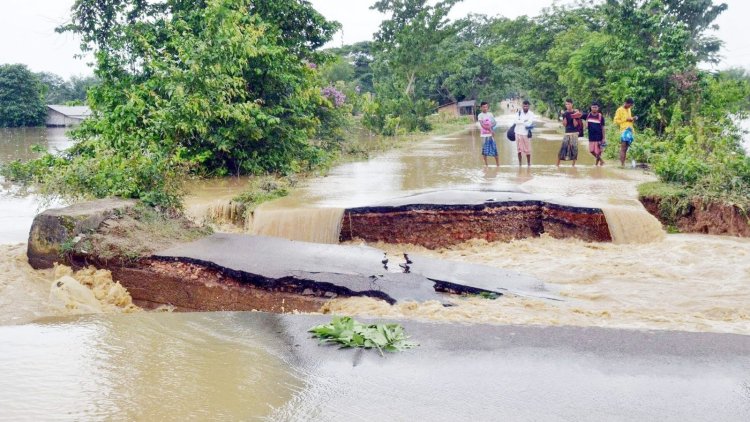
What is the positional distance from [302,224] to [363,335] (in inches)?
208

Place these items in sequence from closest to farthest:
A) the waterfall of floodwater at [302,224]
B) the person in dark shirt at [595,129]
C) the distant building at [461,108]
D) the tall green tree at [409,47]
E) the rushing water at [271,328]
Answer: the rushing water at [271,328] < the waterfall of floodwater at [302,224] < the person in dark shirt at [595,129] < the tall green tree at [409,47] < the distant building at [461,108]

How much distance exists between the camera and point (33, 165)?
15.8 m

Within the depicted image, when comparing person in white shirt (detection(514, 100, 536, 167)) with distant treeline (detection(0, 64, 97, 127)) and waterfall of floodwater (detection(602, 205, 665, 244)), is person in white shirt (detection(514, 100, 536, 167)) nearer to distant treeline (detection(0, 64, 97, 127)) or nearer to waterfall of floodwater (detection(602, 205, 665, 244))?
waterfall of floodwater (detection(602, 205, 665, 244))

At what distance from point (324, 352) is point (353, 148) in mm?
16544

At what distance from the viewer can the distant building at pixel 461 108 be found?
5211cm

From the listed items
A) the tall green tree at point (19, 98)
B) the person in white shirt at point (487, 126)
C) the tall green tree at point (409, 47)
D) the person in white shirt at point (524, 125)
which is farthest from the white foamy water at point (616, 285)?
the tall green tree at point (19, 98)

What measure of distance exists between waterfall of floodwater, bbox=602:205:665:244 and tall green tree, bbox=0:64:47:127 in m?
45.8

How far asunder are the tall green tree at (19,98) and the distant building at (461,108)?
29.9m

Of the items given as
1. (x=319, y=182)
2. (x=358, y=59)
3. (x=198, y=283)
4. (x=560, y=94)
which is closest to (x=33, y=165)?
(x=319, y=182)

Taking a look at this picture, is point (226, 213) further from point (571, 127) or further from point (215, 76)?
point (571, 127)

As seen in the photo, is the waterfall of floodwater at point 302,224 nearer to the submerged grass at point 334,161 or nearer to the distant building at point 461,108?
the submerged grass at point 334,161

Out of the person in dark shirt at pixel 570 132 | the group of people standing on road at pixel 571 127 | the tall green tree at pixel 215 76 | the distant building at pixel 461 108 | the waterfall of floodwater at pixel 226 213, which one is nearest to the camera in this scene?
the waterfall of floodwater at pixel 226 213

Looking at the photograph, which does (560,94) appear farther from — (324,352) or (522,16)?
(324,352)

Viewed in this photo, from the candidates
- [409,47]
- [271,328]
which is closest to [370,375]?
[271,328]
